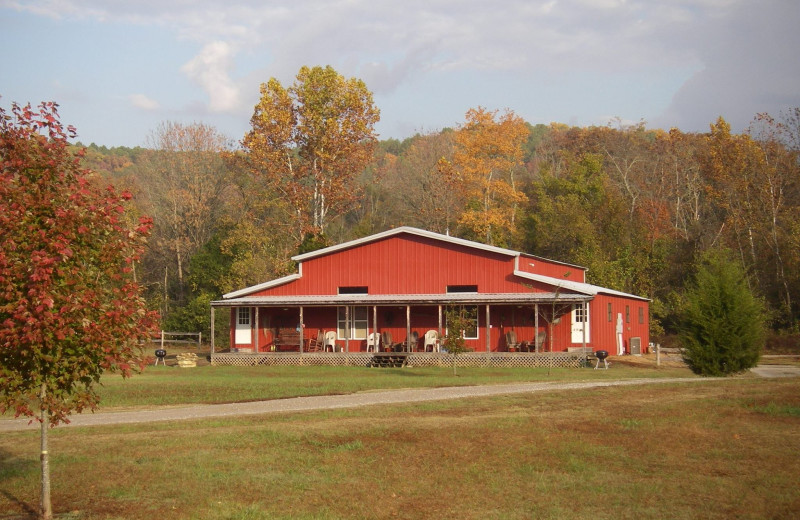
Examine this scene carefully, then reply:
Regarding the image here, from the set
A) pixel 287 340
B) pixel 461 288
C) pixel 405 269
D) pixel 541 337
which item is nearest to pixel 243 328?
pixel 287 340

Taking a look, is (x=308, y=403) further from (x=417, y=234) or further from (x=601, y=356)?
(x=417, y=234)

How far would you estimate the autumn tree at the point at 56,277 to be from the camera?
28.6 ft

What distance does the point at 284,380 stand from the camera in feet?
91.1

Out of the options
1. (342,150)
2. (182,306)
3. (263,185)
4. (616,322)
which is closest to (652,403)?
(616,322)

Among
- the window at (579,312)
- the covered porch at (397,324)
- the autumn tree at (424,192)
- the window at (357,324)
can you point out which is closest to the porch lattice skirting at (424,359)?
the covered porch at (397,324)

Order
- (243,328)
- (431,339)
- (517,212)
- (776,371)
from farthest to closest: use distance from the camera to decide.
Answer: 1. (517,212)
2. (243,328)
3. (431,339)
4. (776,371)

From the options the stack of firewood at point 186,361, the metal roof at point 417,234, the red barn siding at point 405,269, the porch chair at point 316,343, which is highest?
the metal roof at point 417,234

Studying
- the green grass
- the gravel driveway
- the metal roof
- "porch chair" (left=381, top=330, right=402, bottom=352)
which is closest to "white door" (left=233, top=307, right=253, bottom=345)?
the metal roof

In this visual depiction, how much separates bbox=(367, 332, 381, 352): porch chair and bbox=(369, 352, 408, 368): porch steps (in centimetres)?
100

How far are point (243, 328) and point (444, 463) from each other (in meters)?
29.8

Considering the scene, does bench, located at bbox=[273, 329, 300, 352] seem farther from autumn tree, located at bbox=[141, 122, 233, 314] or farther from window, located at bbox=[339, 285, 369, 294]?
autumn tree, located at bbox=[141, 122, 233, 314]

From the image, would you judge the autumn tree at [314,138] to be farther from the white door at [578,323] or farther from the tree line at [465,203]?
the white door at [578,323]

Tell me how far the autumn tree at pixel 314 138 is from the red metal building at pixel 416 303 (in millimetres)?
12455

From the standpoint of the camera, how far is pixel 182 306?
6125 cm
